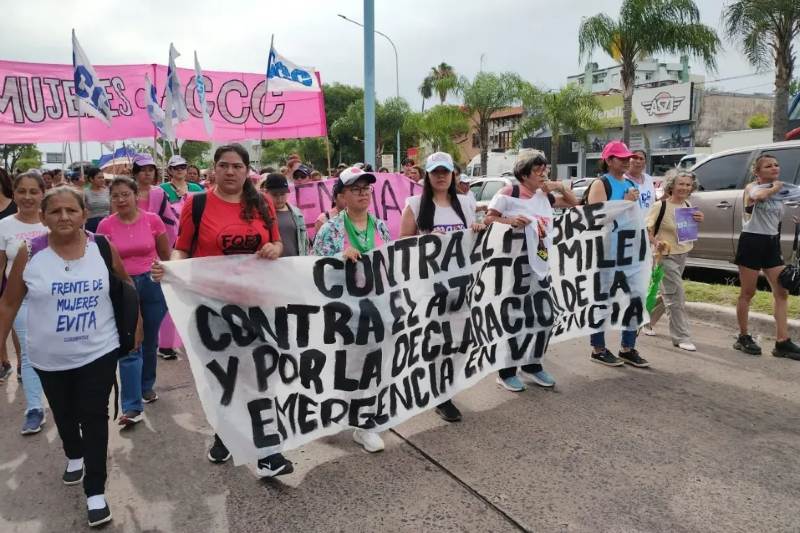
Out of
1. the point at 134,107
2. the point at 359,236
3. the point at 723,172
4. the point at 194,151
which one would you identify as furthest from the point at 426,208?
the point at 194,151

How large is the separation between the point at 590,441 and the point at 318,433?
1.61 meters

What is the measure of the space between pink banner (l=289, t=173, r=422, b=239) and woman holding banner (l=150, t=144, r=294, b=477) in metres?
4.08

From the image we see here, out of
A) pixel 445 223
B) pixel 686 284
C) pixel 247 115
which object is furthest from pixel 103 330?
pixel 247 115

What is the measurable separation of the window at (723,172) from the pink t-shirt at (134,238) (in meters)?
7.11

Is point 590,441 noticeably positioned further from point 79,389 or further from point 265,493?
point 79,389

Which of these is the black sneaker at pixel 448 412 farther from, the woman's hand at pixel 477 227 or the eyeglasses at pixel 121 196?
the eyeglasses at pixel 121 196

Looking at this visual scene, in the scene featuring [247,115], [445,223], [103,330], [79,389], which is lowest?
[79,389]

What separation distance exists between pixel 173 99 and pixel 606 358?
7.20 meters

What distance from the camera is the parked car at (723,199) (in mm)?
7453

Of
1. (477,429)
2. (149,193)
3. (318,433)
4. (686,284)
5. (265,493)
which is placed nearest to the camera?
(265,493)

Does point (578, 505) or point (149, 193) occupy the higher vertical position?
point (149, 193)

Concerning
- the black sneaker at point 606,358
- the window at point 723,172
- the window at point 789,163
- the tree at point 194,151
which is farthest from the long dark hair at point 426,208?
the tree at point 194,151

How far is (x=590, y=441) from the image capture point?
350 cm

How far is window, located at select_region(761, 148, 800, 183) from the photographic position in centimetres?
687
